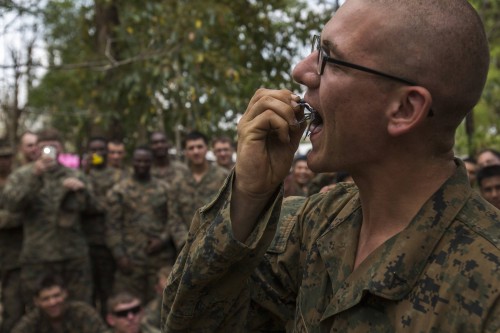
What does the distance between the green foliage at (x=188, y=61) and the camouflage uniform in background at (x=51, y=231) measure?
144 centimetres

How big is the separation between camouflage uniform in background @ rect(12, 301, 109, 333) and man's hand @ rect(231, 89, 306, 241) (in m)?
4.24

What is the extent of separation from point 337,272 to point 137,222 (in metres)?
5.47

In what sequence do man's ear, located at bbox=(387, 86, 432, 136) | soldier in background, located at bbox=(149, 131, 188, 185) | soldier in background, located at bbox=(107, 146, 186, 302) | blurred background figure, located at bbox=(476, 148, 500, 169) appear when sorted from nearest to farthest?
man's ear, located at bbox=(387, 86, 432, 136) → blurred background figure, located at bbox=(476, 148, 500, 169) → soldier in background, located at bbox=(107, 146, 186, 302) → soldier in background, located at bbox=(149, 131, 188, 185)

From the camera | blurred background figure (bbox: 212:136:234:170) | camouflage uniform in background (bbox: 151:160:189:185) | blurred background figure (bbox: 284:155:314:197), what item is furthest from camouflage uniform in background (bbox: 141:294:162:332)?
blurred background figure (bbox: 212:136:234:170)

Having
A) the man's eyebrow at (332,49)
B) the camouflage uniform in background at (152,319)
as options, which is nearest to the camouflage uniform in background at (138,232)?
the camouflage uniform in background at (152,319)

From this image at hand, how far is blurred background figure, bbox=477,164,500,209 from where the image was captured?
15.9 ft

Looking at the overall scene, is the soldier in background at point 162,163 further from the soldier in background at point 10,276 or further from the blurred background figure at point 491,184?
the blurred background figure at point 491,184

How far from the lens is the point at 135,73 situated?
7785 mm

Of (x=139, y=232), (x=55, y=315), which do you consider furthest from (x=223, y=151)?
(x=55, y=315)

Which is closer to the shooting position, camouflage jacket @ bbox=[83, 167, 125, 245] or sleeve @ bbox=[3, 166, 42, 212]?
sleeve @ bbox=[3, 166, 42, 212]

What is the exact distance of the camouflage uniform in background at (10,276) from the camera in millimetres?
6258

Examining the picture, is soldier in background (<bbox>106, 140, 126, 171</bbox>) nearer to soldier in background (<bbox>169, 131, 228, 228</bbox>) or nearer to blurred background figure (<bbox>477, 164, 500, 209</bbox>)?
soldier in background (<bbox>169, 131, 228, 228</bbox>)

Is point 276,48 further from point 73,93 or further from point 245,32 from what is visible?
point 73,93

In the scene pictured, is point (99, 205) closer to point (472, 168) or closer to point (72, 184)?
point (72, 184)
